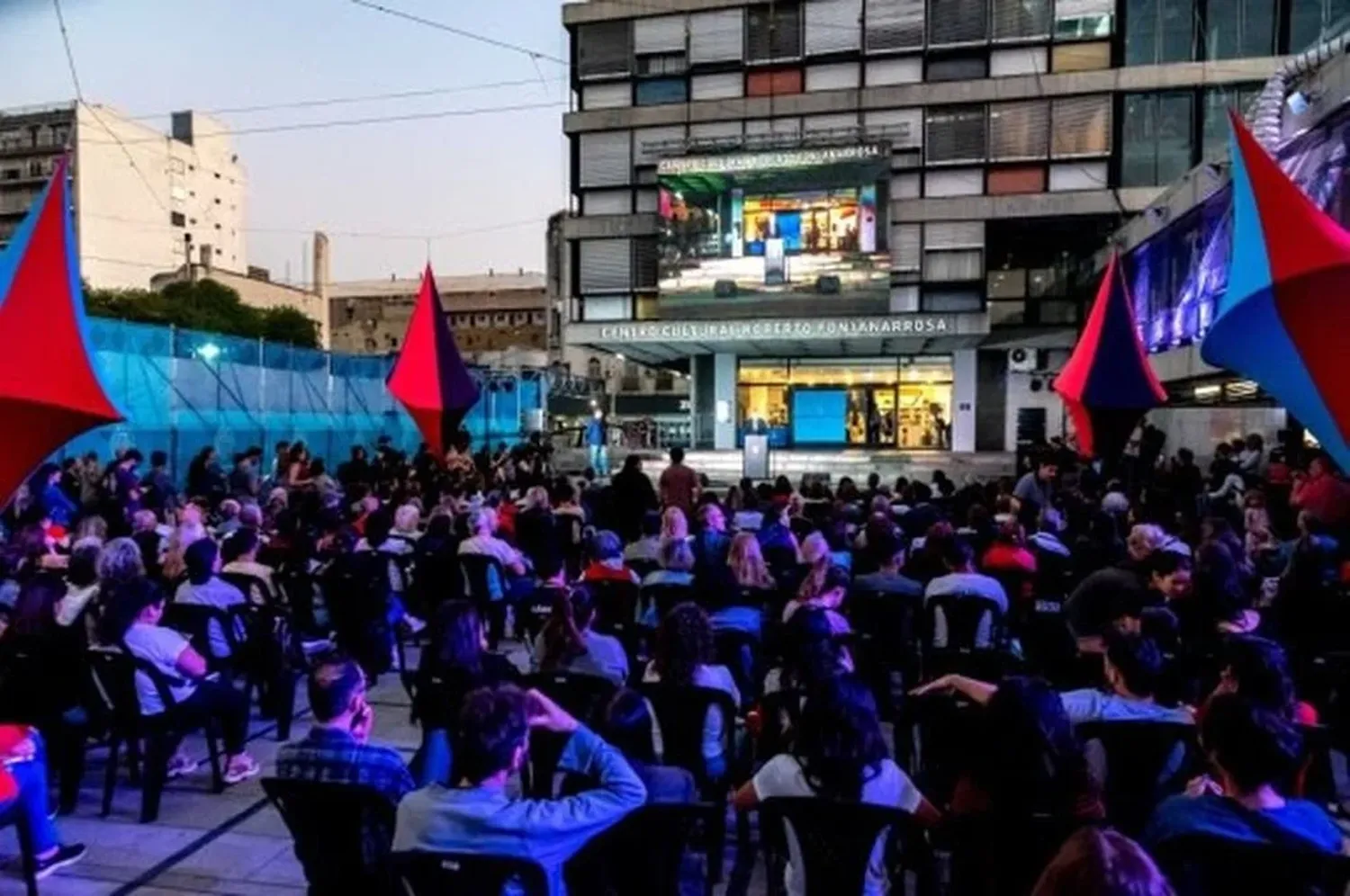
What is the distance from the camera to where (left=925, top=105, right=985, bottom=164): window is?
25.8 metres

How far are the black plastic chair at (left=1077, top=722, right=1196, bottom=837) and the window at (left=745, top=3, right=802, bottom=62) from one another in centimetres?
2712

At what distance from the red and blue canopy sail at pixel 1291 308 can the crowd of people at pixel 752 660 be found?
0.85 metres

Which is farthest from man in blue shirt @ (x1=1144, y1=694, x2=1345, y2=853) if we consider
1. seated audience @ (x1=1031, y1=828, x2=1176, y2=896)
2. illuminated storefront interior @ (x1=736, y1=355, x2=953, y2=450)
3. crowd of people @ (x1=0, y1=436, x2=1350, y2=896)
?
illuminated storefront interior @ (x1=736, y1=355, x2=953, y2=450)

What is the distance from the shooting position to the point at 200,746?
5801 millimetres

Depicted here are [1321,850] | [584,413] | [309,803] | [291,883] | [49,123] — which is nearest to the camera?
[1321,850]

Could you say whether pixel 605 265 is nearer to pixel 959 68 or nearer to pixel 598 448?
pixel 598 448

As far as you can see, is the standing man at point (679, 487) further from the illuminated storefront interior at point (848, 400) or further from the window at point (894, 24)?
the window at point (894, 24)

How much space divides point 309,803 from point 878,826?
1688 millimetres

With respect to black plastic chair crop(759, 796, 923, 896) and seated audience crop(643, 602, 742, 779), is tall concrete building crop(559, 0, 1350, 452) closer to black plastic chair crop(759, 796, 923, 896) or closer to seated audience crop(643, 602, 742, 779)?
seated audience crop(643, 602, 742, 779)

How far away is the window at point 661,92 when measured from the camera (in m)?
28.5

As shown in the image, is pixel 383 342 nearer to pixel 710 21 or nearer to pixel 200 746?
pixel 710 21

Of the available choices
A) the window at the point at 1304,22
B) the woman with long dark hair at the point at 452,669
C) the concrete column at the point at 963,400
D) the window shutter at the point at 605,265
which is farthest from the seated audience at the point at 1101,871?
the window shutter at the point at 605,265

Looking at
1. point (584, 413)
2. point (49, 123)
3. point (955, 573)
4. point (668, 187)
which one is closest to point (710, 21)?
point (668, 187)

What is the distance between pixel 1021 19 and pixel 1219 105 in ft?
18.2
